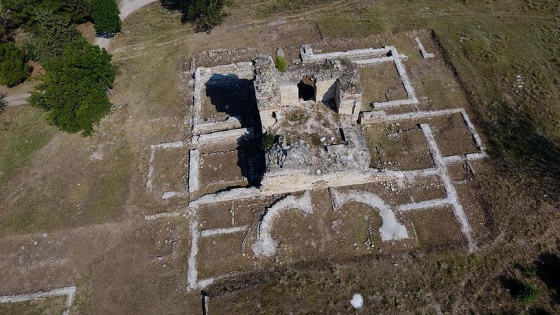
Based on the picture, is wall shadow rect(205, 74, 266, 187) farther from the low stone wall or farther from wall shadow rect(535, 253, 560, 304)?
wall shadow rect(535, 253, 560, 304)

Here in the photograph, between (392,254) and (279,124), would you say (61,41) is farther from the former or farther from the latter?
(392,254)

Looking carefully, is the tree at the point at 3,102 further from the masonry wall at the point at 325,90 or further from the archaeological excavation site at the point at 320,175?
the masonry wall at the point at 325,90

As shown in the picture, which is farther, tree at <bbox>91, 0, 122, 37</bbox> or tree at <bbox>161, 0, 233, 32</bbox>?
tree at <bbox>161, 0, 233, 32</bbox>

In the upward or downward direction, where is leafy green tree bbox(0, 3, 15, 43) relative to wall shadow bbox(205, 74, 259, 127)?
upward

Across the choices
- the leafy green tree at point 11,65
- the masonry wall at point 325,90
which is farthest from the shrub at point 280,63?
the leafy green tree at point 11,65

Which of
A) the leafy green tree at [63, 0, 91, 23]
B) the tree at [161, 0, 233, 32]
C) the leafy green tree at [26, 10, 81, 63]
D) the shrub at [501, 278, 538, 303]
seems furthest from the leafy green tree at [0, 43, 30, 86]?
the shrub at [501, 278, 538, 303]

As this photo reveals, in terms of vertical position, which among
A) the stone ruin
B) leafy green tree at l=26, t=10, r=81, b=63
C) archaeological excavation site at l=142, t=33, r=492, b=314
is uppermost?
leafy green tree at l=26, t=10, r=81, b=63

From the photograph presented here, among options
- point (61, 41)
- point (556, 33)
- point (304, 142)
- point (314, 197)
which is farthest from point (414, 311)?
point (61, 41)

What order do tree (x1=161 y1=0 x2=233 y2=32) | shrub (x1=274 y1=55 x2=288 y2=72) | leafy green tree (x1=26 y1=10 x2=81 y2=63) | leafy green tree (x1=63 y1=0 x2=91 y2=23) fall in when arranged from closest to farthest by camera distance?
shrub (x1=274 y1=55 x2=288 y2=72) → leafy green tree (x1=26 y1=10 x2=81 y2=63) → tree (x1=161 y1=0 x2=233 y2=32) → leafy green tree (x1=63 y1=0 x2=91 y2=23)
